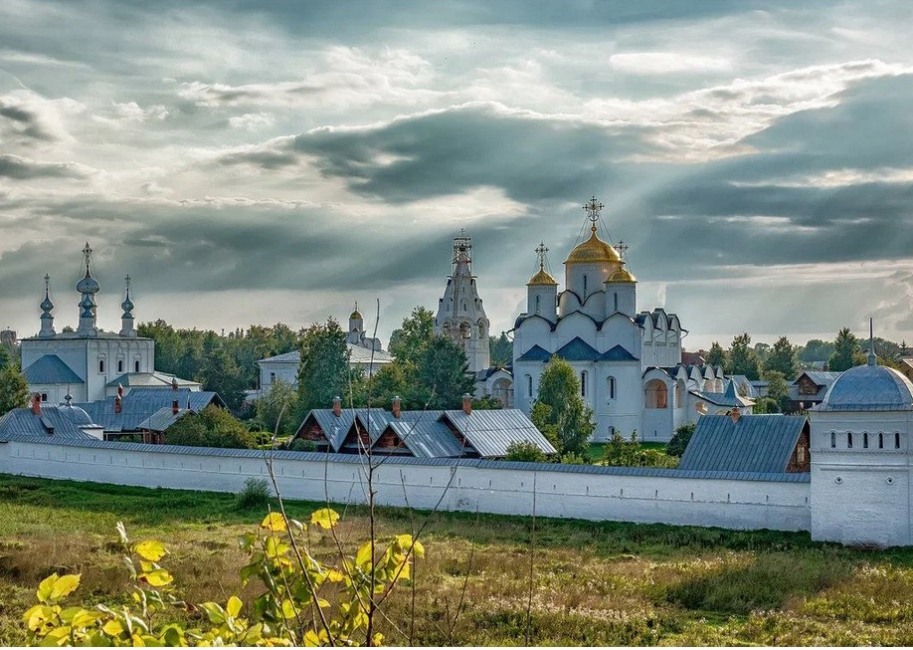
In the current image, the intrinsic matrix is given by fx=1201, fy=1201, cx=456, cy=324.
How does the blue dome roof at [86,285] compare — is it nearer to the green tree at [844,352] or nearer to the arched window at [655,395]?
the arched window at [655,395]

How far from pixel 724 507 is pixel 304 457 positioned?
26.5 feet

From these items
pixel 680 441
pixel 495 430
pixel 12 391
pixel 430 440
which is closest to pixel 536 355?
pixel 680 441

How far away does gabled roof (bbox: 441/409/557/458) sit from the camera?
24.5m

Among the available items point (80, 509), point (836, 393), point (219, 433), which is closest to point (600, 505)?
point (836, 393)

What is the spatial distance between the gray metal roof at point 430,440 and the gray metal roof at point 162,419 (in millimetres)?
9821

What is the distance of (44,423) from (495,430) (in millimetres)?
11780

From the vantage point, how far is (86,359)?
4788cm

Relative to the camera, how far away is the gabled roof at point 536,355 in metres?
39.4

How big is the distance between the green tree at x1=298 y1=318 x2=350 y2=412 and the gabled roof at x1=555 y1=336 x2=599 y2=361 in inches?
276

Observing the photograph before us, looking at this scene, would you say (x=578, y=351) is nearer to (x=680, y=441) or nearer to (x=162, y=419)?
(x=680, y=441)

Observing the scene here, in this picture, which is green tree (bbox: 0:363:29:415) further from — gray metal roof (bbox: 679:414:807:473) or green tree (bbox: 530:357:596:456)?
gray metal roof (bbox: 679:414:807:473)

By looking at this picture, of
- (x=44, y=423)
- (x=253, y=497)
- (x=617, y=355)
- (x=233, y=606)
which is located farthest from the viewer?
(x=617, y=355)

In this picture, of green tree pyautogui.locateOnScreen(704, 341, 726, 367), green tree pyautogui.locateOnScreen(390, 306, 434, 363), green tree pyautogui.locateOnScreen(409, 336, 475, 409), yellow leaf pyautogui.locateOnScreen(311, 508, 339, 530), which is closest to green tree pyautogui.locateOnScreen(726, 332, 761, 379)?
green tree pyautogui.locateOnScreen(704, 341, 726, 367)

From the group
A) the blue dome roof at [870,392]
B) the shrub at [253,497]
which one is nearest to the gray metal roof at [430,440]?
the shrub at [253,497]
